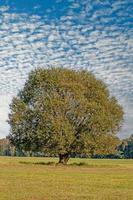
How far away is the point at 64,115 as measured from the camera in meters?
86.0

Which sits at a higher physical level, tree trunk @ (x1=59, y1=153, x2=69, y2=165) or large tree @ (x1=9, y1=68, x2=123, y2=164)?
large tree @ (x1=9, y1=68, x2=123, y2=164)

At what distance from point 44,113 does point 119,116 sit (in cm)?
1403

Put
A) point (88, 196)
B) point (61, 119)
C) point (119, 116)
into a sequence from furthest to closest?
point (119, 116)
point (61, 119)
point (88, 196)

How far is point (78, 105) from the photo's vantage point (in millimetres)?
86438

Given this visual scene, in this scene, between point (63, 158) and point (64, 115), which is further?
point (63, 158)

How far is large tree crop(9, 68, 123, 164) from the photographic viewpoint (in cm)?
8462

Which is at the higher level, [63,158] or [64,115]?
[64,115]

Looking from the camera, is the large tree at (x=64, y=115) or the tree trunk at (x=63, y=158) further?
the tree trunk at (x=63, y=158)

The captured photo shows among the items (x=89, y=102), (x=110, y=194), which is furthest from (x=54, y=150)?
(x=110, y=194)

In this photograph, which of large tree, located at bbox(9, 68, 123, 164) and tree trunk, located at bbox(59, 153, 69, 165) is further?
tree trunk, located at bbox(59, 153, 69, 165)

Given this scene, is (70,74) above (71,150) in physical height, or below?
above

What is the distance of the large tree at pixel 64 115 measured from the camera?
278 feet

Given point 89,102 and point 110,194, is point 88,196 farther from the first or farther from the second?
point 89,102

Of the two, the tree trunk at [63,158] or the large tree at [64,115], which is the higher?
the large tree at [64,115]
